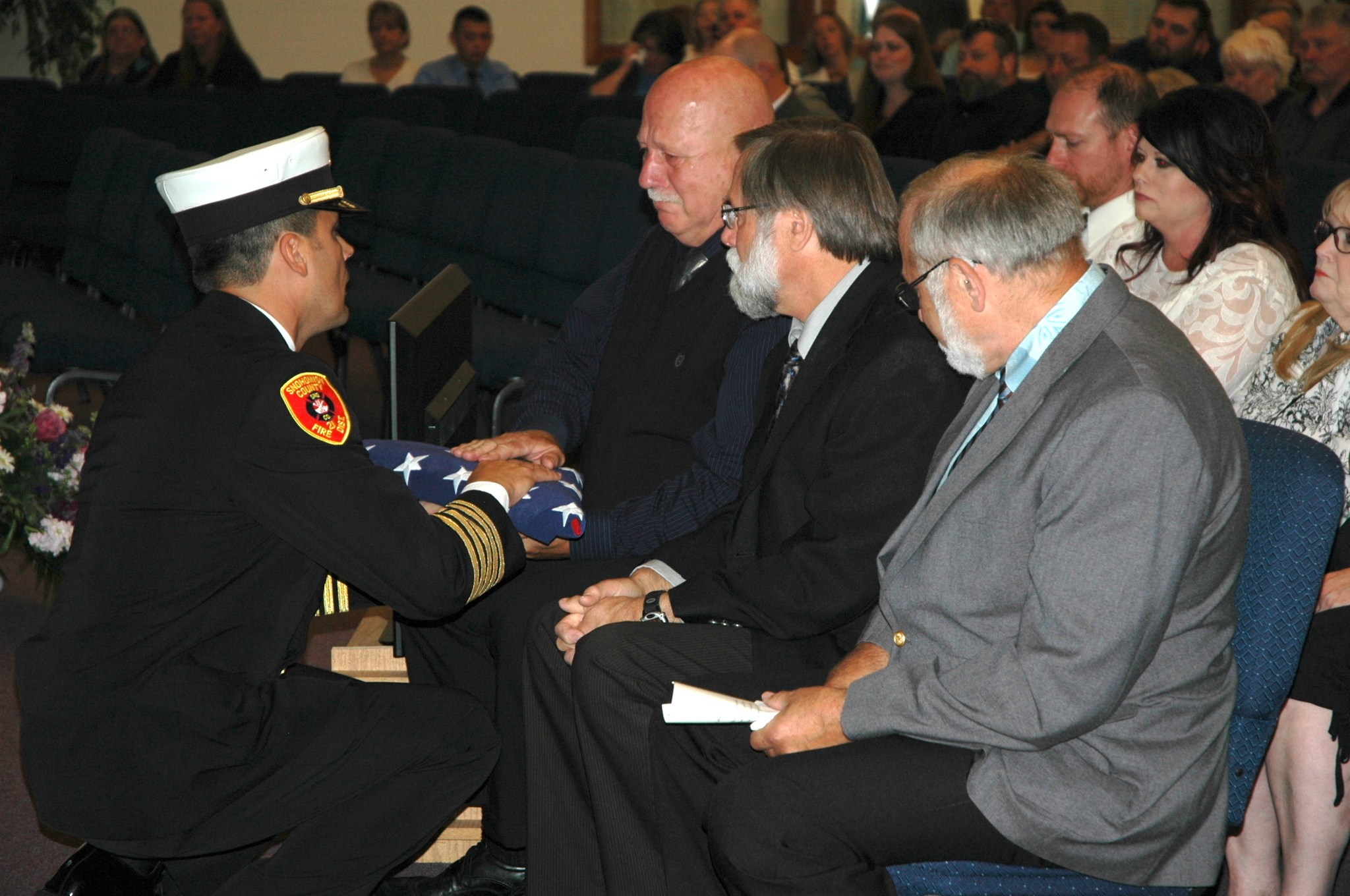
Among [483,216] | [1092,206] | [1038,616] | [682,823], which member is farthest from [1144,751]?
[483,216]

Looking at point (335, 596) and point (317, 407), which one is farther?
point (335, 596)

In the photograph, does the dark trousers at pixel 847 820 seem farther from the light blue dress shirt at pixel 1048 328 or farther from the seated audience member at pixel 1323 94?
the seated audience member at pixel 1323 94

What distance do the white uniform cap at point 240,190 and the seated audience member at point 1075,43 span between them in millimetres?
4752

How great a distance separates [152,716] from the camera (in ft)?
6.13

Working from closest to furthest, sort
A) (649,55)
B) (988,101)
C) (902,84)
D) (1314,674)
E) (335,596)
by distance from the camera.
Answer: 1. (1314,674)
2. (335,596)
3. (988,101)
4. (902,84)
5. (649,55)

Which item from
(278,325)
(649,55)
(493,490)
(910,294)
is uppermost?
(910,294)

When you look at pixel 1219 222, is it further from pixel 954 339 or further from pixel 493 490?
pixel 493 490

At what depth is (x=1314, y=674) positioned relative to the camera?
210 centimetres

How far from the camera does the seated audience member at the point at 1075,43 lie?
19.9 feet

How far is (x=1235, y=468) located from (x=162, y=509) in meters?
1.43

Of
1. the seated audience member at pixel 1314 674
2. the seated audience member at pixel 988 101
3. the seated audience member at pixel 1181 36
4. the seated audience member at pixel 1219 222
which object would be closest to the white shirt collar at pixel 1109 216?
the seated audience member at pixel 1219 222

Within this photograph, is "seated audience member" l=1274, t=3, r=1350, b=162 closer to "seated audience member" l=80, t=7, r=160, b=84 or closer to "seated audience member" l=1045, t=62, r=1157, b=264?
"seated audience member" l=1045, t=62, r=1157, b=264

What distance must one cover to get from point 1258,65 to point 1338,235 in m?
3.55

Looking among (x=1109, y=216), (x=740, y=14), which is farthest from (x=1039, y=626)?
(x=740, y=14)
